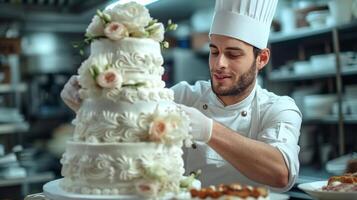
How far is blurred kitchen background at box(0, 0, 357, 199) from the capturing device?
4501 mm

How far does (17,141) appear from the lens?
5625 mm

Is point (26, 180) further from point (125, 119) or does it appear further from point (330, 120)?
point (125, 119)

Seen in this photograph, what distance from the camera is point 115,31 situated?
141 cm

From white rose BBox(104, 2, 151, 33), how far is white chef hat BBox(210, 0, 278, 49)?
2.42ft

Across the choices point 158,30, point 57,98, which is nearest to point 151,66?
point 158,30

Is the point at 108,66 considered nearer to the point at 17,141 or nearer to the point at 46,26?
the point at 17,141

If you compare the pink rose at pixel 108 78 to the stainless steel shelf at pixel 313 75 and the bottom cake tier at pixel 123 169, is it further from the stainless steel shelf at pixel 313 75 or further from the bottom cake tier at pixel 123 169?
the stainless steel shelf at pixel 313 75

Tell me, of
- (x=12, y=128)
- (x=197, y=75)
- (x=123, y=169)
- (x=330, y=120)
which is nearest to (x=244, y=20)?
(x=123, y=169)

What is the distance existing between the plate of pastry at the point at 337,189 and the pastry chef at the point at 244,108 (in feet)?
0.64

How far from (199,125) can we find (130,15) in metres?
0.44

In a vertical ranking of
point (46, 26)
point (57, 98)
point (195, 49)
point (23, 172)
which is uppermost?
point (46, 26)

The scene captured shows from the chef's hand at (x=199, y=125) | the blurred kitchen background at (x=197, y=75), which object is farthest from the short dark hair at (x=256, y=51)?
the blurred kitchen background at (x=197, y=75)

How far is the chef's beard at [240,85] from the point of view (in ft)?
6.97

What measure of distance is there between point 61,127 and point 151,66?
5469 millimetres
